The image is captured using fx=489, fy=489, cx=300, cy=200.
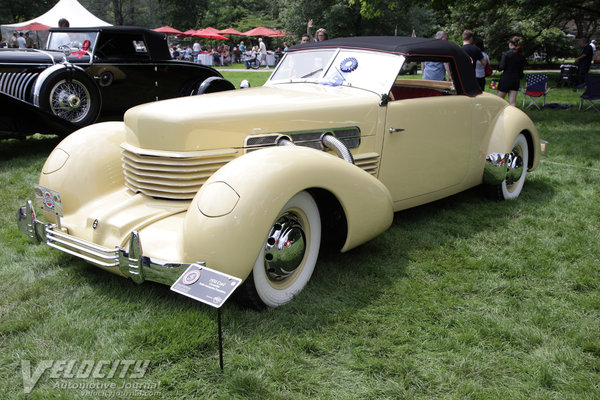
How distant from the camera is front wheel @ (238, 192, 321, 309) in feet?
9.67

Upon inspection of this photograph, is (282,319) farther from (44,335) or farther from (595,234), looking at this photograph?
(595,234)

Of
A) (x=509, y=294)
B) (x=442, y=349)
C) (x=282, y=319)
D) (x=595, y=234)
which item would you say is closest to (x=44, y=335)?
(x=282, y=319)

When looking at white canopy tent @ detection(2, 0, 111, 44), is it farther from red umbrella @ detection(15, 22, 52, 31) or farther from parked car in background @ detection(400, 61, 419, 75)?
parked car in background @ detection(400, 61, 419, 75)

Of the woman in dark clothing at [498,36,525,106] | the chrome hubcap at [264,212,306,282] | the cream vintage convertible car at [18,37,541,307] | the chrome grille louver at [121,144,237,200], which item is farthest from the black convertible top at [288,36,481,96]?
the woman in dark clothing at [498,36,525,106]

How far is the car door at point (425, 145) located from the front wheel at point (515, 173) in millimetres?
714

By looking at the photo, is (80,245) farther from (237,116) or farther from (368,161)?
(368,161)

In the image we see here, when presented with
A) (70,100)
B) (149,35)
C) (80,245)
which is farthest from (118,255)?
(149,35)

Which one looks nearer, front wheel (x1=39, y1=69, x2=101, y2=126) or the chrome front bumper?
the chrome front bumper

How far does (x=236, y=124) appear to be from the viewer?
3.33 metres

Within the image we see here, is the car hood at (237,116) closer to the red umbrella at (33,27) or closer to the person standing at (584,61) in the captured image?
the person standing at (584,61)

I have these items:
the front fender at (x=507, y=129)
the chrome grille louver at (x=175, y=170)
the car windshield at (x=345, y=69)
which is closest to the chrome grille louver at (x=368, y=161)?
the car windshield at (x=345, y=69)

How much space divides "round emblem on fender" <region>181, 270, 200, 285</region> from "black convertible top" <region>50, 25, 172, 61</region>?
6.92 meters

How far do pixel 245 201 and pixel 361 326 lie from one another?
1.03 m

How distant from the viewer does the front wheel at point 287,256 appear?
2.95 metres
